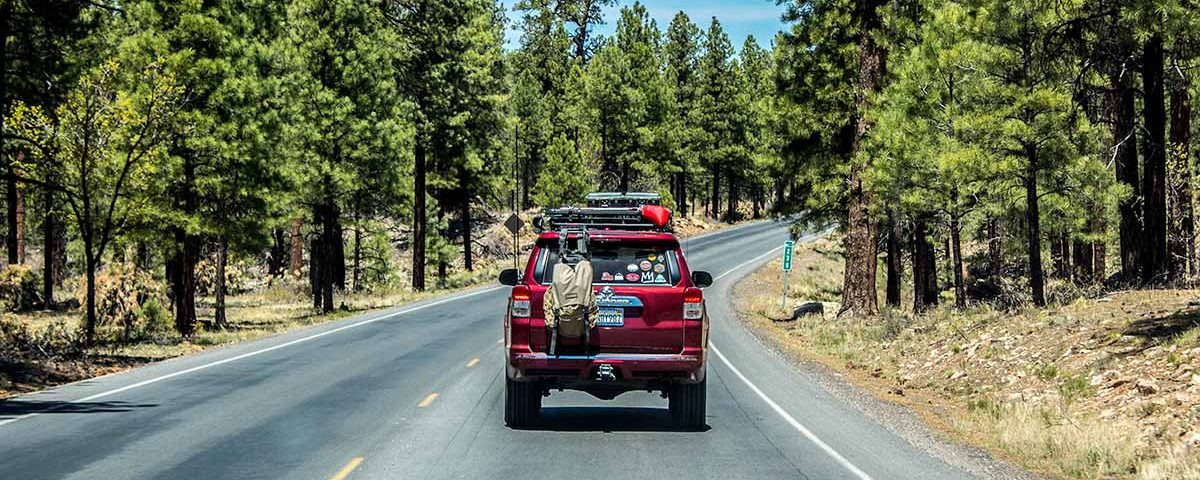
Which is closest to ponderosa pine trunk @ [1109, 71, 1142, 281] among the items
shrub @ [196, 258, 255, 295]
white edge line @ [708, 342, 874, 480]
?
white edge line @ [708, 342, 874, 480]

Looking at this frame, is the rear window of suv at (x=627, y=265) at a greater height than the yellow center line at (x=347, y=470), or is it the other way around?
the rear window of suv at (x=627, y=265)

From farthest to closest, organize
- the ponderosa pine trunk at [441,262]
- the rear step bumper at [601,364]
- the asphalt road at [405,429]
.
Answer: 1. the ponderosa pine trunk at [441,262]
2. the rear step bumper at [601,364]
3. the asphalt road at [405,429]

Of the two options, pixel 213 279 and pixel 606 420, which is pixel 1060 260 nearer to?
pixel 606 420

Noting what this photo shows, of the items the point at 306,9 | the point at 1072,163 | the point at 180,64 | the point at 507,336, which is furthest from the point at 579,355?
the point at 306,9

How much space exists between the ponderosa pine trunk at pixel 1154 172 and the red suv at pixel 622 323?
13514mm

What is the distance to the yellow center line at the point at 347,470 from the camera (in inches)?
376

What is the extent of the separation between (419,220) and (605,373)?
39128mm

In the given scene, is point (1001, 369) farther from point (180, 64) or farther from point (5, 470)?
point (180, 64)

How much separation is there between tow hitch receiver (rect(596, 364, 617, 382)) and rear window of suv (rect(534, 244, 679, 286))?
0.97m

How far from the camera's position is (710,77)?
3780 inches

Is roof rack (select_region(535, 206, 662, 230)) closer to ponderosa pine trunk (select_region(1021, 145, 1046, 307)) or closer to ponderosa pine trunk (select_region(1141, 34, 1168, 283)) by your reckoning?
ponderosa pine trunk (select_region(1021, 145, 1046, 307))

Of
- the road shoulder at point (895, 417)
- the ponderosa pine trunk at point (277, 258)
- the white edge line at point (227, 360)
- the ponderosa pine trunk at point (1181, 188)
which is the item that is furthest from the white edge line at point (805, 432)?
the ponderosa pine trunk at point (277, 258)

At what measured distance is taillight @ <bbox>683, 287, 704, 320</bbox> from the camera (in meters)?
11.9

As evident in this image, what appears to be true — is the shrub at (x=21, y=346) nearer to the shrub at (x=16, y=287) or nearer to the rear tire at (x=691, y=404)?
the shrub at (x=16, y=287)
